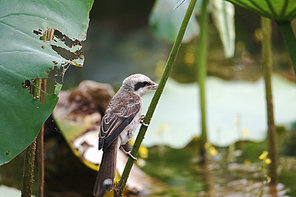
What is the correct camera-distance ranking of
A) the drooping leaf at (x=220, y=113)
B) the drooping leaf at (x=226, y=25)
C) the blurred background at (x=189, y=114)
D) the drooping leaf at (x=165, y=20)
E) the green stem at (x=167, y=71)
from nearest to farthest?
the green stem at (x=167, y=71)
the blurred background at (x=189, y=114)
the drooping leaf at (x=226, y=25)
the drooping leaf at (x=220, y=113)
the drooping leaf at (x=165, y=20)

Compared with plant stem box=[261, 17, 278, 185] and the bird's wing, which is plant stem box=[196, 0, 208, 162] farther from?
the bird's wing

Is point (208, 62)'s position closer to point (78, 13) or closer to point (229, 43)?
point (229, 43)

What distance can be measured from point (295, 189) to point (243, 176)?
308mm

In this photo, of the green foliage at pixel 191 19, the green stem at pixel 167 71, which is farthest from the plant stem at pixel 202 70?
the green stem at pixel 167 71

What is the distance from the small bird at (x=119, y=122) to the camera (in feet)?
3.76

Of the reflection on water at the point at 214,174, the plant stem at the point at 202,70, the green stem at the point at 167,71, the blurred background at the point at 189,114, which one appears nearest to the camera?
the green stem at the point at 167,71

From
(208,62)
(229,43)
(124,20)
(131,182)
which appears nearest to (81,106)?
(131,182)

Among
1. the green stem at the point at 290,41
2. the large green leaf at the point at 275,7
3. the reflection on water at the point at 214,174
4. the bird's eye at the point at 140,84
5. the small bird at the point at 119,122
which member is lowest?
the reflection on water at the point at 214,174

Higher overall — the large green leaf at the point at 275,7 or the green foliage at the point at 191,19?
the green foliage at the point at 191,19

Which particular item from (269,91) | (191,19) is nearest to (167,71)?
(269,91)

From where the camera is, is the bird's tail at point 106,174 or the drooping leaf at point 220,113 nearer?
the bird's tail at point 106,174

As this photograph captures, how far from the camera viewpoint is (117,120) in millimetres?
1214

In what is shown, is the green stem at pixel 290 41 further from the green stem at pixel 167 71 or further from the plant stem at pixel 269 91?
the plant stem at pixel 269 91

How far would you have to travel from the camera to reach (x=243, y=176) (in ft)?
6.59
